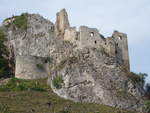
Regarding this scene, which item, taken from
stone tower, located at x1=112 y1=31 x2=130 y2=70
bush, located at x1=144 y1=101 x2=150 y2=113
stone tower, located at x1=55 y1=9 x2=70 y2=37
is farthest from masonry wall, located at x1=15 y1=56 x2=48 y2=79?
bush, located at x1=144 y1=101 x2=150 y2=113

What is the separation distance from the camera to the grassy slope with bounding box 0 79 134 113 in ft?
118

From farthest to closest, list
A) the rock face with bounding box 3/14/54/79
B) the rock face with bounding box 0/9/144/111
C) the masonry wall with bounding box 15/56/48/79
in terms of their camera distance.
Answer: the rock face with bounding box 3/14/54/79
the masonry wall with bounding box 15/56/48/79
the rock face with bounding box 0/9/144/111

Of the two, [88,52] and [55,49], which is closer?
[88,52]

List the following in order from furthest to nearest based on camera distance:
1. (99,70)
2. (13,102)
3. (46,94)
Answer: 1. (99,70)
2. (46,94)
3. (13,102)

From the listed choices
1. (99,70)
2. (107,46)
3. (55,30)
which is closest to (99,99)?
(99,70)

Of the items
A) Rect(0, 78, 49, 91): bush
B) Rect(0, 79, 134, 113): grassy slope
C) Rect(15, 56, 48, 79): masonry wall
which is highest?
Rect(15, 56, 48, 79): masonry wall

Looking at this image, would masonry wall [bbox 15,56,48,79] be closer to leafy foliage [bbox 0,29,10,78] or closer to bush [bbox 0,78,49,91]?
bush [bbox 0,78,49,91]

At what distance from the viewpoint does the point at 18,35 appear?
60.5m

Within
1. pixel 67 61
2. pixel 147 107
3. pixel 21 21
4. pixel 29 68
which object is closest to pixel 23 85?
pixel 29 68

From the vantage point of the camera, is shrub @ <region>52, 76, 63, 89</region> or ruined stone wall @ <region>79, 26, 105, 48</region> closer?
shrub @ <region>52, 76, 63, 89</region>

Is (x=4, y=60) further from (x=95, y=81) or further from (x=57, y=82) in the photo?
(x=95, y=81)

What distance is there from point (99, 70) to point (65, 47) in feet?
22.4

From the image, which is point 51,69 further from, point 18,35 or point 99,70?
point 18,35

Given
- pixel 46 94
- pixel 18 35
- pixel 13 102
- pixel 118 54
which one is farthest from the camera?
pixel 18 35
